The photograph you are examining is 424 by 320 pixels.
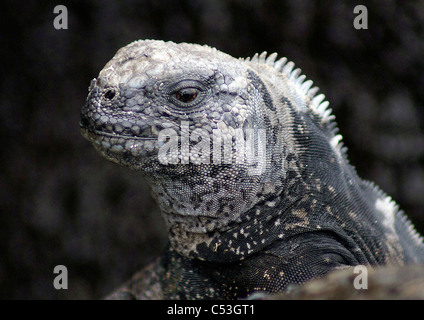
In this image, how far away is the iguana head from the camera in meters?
2.44

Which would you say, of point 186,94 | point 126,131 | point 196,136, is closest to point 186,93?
point 186,94

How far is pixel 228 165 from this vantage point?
2.51 m

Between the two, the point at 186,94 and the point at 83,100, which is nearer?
the point at 186,94

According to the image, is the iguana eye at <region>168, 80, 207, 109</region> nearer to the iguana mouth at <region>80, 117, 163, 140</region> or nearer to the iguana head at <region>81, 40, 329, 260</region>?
the iguana head at <region>81, 40, 329, 260</region>

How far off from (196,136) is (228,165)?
229mm

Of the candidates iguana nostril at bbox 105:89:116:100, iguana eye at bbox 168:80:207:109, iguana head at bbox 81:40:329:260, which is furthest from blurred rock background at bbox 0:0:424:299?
iguana nostril at bbox 105:89:116:100

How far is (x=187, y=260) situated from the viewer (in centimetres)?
291

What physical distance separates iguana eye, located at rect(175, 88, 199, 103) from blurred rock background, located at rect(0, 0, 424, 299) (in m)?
2.70

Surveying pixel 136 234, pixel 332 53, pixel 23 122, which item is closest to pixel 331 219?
pixel 332 53

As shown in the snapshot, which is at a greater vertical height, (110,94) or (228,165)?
(110,94)

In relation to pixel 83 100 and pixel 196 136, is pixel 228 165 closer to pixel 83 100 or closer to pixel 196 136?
pixel 196 136

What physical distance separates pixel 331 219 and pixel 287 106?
2.32 ft

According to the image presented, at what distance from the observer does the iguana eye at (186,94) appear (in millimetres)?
2463
